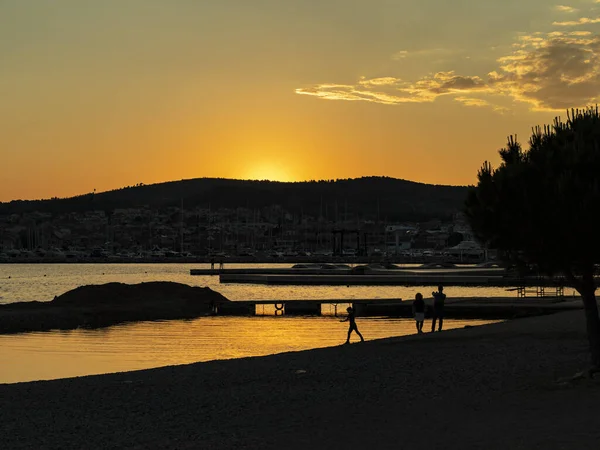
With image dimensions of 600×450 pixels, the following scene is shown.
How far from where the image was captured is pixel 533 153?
17.7 meters

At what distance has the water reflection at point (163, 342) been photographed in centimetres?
2997

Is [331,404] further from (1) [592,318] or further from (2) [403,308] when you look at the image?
(2) [403,308]

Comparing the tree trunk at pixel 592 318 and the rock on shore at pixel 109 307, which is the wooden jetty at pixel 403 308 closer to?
the rock on shore at pixel 109 307

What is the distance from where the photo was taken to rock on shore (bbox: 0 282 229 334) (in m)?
46.8

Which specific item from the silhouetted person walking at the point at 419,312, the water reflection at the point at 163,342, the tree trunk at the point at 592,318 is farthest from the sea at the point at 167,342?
the tree trunk at the point at 592,318

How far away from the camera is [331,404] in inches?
671

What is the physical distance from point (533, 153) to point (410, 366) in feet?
21.4

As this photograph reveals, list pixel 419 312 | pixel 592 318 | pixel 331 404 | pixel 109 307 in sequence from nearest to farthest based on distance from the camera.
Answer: pixel 331 404 → pixel 592 318 → pixel 419 312 → pixel 109 307

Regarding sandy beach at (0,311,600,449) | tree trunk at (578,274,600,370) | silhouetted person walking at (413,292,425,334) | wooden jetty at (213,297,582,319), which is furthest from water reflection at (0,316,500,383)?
tree trunk at (578,274,600,370)

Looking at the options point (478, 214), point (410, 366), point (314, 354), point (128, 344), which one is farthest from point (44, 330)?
point (478, 214)

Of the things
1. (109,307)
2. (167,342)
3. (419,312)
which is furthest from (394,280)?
(419,312)

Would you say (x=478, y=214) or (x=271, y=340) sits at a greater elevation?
(x=478, y=214)

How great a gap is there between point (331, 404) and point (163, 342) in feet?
70.4

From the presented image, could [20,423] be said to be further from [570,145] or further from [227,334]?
[227,334]
